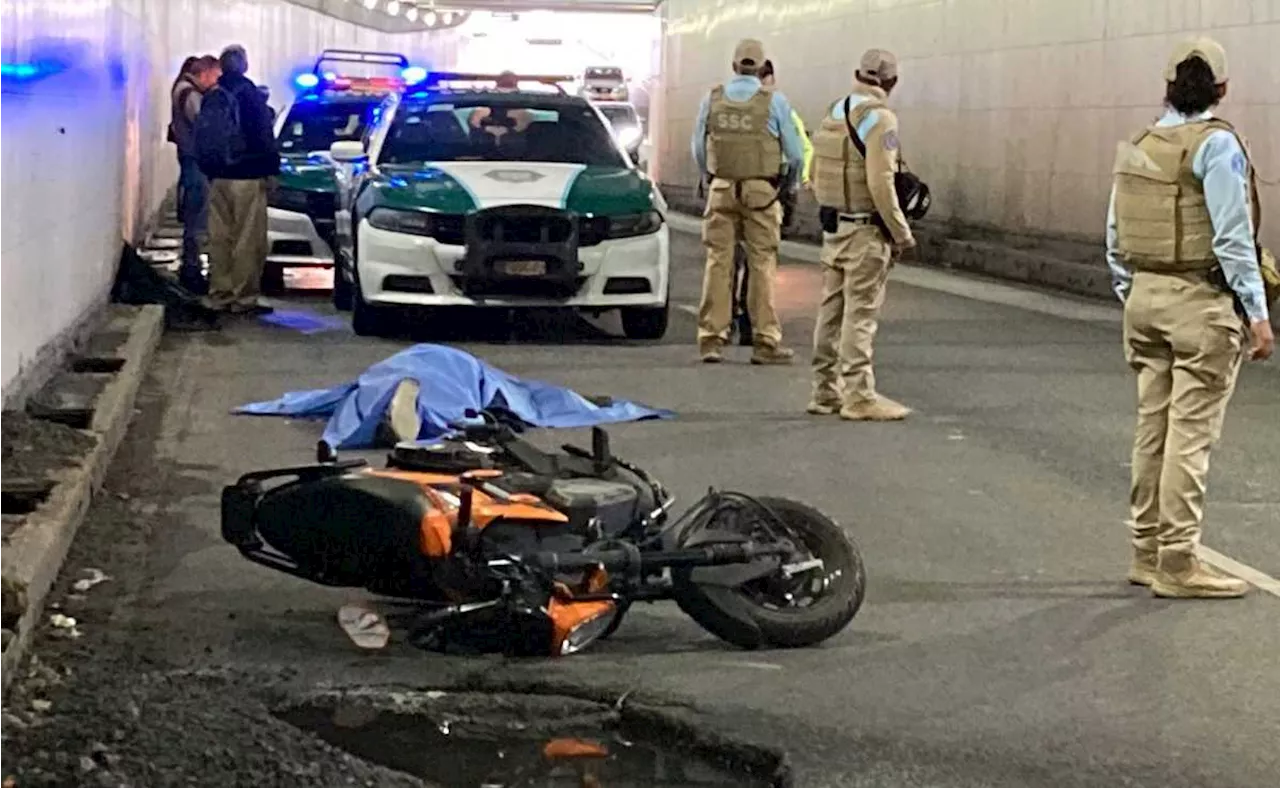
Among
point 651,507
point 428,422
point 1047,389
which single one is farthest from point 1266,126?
point 651,507

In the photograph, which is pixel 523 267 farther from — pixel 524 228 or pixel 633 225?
pixel 633 225

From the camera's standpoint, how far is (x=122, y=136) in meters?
17.1

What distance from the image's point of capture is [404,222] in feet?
46.8

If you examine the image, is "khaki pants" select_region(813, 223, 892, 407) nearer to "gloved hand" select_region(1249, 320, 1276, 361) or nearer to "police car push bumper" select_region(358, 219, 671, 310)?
"police car push bumper" select_region(358, 219, 671, 310)

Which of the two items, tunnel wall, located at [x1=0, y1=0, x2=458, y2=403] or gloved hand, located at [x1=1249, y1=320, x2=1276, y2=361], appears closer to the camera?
gloved hand, located at [x1=1249, y1=320, x2=1276, y2=361]

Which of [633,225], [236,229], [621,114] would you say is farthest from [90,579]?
[621,114]

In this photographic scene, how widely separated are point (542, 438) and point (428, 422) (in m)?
0.65

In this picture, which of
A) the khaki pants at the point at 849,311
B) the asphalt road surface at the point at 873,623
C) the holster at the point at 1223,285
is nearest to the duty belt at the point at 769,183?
the asphalt road surface at the point at 873,623

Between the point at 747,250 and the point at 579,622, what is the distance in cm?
725

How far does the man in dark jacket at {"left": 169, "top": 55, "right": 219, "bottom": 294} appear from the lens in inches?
651

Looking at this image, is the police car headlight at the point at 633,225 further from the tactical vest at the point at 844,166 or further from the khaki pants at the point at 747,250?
the tactical vest at the point at 844,166

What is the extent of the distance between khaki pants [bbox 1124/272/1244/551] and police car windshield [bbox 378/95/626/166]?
8228mm

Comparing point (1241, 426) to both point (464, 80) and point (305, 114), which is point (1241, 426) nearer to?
point (464, 80)

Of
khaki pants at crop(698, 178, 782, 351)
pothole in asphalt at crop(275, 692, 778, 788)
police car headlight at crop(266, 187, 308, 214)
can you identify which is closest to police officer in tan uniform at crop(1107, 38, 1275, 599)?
pothole in asphalt at crop(275, 692, 778, 788)
